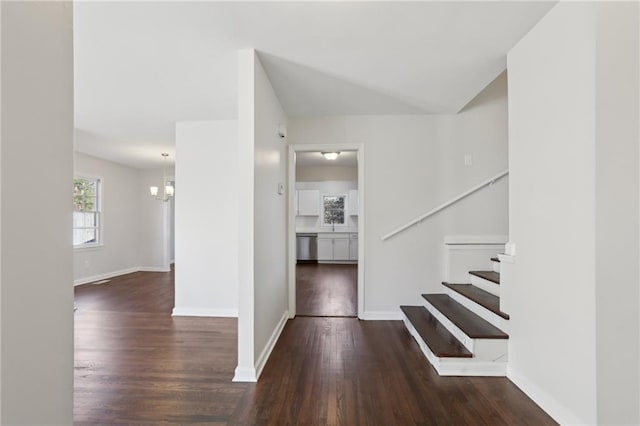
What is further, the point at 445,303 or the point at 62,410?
the point at 445,303

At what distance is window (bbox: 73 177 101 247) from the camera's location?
218 inches

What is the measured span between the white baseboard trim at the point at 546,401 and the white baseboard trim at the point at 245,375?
1.83 meters

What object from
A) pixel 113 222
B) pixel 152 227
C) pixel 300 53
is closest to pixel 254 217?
pixel 300 53

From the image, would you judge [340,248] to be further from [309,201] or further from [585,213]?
[585,213]

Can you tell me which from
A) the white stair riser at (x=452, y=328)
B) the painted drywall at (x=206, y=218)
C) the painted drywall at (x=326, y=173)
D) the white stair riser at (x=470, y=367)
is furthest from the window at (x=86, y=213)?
the white stair riser at (x=470, y=367)

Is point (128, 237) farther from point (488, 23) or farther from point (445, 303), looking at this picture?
point (488, 23)

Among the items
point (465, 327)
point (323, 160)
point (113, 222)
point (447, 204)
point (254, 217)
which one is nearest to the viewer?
point (254, 217)

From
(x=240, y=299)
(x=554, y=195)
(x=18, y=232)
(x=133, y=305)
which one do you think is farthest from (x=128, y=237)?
(x=554, y=195)

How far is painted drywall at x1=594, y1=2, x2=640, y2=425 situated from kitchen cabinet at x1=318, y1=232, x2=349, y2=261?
6.32 metres

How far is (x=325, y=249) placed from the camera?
783cm

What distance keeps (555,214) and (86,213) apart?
7.01 m

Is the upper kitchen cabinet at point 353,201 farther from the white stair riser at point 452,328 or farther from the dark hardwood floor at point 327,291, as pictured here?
the white stair riser at point 452,328

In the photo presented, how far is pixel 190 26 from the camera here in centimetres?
190

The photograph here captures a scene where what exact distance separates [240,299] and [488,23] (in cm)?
244
